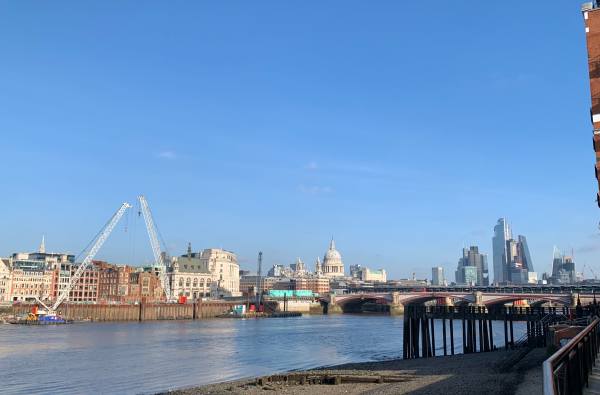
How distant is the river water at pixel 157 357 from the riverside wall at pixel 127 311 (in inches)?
2326

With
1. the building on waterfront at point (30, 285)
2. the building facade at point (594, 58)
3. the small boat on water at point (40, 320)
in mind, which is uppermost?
the building facade at point (594, 58)

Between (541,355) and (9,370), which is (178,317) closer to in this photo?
(9,370)

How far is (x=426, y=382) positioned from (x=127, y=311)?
5427 inches

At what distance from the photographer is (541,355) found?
4653cm

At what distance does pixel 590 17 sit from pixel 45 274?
617 feet

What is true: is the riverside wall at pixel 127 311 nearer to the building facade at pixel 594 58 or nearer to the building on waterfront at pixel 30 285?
the building on waterfront at pixel 30 285

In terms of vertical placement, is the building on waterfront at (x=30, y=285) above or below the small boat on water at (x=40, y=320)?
above

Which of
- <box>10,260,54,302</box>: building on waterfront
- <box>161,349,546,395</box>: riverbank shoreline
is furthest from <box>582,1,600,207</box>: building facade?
<box>10,260,54,302</box>: building on waterfront

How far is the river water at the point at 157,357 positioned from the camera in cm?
4800

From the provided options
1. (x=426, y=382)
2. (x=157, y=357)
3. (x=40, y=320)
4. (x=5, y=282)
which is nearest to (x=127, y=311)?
(x=40, y=320)

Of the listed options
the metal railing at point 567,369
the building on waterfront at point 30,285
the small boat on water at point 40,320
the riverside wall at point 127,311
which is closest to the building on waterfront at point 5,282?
the building on waterfront at point 30,285

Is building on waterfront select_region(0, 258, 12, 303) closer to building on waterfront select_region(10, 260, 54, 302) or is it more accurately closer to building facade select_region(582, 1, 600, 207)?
building on waterfront select_region(10, 260, 54, 302)

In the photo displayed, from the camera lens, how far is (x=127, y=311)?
528 ft

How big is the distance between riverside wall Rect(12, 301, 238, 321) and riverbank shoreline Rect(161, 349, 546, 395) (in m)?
124
